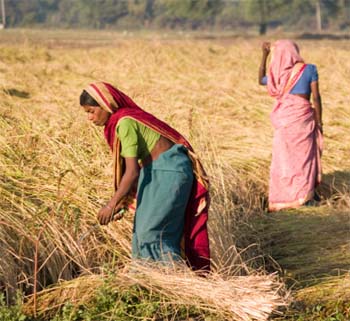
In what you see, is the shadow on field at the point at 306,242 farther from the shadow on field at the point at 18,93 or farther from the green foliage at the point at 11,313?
the shadow on field at the point at 18,93

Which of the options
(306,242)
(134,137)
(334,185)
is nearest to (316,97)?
(334,185)

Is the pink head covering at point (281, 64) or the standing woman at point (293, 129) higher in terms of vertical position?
the pink head covering at point (281, 64)

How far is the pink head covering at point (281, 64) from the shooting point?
814 cm

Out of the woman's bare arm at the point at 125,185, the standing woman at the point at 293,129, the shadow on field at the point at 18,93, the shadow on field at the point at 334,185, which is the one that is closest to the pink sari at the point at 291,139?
the standing woman at the point at 293,129

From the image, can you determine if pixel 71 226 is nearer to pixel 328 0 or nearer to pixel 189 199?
pixel 189 199

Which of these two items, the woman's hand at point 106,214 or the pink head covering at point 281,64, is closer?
the woman's hand at point 106,214

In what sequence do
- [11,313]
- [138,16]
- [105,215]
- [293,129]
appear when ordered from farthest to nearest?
1. [138,16]
2. [293,129]
3. [105,215]
4. [11,313]

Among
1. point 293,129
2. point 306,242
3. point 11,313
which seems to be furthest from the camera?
point 293,129

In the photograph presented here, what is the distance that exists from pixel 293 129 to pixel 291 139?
0.09 meters

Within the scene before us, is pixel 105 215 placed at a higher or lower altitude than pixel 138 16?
higher

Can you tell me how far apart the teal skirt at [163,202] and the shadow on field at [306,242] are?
0.87m

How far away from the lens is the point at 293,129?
27.1 ft

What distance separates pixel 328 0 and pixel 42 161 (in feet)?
211

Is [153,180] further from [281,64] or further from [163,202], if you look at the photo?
[281,64]
